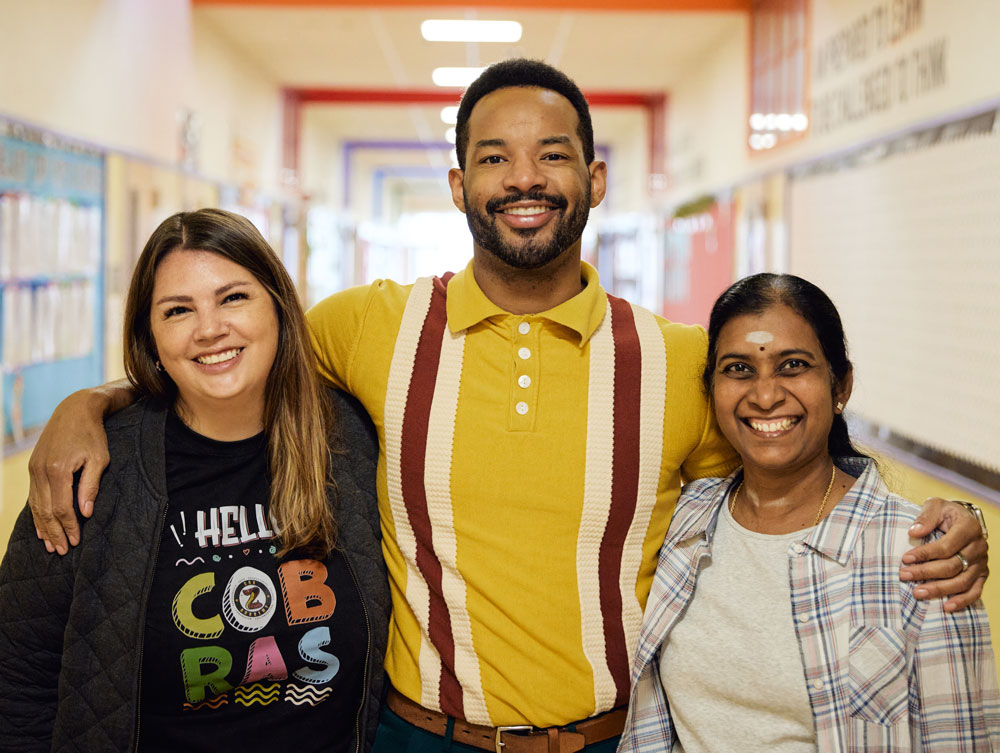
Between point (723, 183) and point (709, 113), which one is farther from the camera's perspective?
point (709, 113)

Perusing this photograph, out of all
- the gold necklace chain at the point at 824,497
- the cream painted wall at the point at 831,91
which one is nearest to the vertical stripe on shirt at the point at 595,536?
the gold necklace chain at the point at 824,497

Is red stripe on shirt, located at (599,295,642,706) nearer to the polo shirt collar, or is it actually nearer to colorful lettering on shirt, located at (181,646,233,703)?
the polo shirt collar

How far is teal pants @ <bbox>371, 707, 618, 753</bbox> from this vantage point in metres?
1.71

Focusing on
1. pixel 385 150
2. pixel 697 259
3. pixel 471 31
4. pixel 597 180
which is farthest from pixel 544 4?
pixel 385 150

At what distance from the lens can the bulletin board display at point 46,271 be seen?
4.09 metres

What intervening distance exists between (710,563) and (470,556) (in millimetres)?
439

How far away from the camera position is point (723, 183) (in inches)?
306

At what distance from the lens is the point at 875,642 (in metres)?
1.49

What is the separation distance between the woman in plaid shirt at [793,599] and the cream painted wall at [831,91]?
2.22 m

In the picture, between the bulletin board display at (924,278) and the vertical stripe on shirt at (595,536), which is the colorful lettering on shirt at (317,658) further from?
the bulletin board display at (924,278)

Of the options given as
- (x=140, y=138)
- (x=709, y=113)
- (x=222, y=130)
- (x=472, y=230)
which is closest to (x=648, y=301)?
(x=709, y=113)

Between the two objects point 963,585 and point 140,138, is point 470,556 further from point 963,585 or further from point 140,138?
point 140,138

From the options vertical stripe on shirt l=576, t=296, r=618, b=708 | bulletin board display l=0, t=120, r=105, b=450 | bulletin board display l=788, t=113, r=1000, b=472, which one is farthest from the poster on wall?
vertical stripe on shirt l=576, t=296, r=618, b=708

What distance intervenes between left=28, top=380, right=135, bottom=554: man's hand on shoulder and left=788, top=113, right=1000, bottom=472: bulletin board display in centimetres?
287
